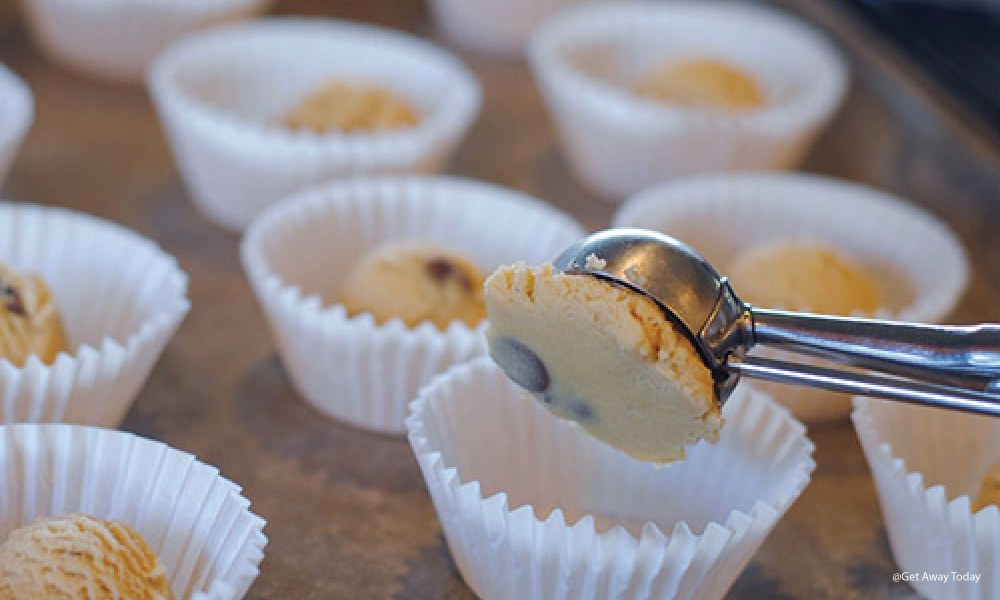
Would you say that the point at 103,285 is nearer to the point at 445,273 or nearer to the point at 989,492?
the point at 445,273

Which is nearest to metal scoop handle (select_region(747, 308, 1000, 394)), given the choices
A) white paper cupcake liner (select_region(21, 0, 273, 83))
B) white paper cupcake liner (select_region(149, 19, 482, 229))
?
white paper cupcake liner (select_region(149, 19, 482, 229))

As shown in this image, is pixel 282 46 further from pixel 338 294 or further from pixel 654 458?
pixel 654 458

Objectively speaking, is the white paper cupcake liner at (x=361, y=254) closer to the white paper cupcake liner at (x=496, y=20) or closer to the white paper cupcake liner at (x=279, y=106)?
the white paper cupcake liner at (x=279, y=106)

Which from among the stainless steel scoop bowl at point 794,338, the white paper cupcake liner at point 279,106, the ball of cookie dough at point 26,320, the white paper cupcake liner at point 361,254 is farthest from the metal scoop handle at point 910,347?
the white paper cupcake liner at point 279,106

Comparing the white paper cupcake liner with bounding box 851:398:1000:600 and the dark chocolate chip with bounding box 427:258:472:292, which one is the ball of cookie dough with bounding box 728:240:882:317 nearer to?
the white paper cupcake liner with bounding box 851:398:1000:600

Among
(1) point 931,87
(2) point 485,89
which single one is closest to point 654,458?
(1) point 931,87

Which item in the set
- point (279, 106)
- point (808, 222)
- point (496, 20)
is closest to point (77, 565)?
point (808, 222)
